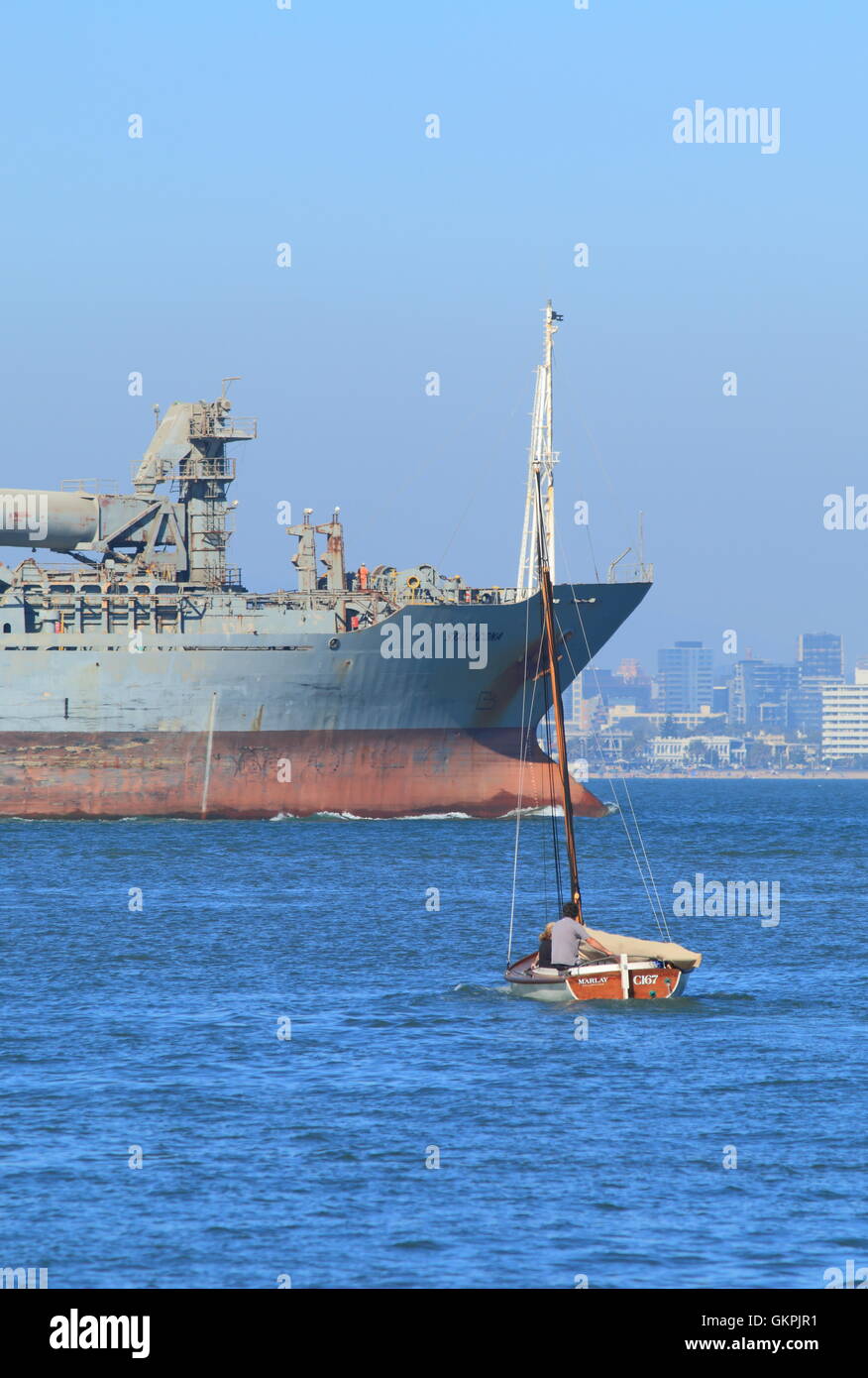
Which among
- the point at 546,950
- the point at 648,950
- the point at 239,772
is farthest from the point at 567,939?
the point at 239,772

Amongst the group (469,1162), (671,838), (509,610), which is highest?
(509,610)

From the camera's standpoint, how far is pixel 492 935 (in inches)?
1578

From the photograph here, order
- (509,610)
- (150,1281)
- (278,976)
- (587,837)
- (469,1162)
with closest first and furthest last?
(150,1281) → (469,1162) → (278,976) → (509,610) → (587,837)

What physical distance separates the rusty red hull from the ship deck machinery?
73 millimetres

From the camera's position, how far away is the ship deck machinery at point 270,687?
67750 mm

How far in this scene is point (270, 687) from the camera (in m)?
67.8

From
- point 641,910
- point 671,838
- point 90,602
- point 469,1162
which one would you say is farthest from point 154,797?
point 469,1162

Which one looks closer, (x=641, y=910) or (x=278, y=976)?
(x=278, y=976)

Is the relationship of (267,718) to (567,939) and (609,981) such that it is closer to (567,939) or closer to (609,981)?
(567,939)

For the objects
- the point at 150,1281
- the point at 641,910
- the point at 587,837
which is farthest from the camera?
the point at 587,837

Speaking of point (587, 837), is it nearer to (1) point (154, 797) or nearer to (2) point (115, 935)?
(1) point (154, 797)

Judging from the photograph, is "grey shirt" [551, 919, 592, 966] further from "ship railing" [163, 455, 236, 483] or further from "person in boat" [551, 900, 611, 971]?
"ship railing" [163, 455, 236, 483]

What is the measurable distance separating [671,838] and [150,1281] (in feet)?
203
